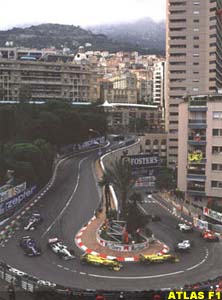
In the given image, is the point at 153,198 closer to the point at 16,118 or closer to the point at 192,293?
the point at 16,118

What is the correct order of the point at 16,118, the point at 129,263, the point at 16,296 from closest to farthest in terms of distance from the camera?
the point at 16,296, the point at 129,263, the point at 16,118

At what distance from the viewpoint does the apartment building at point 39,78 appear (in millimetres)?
131750

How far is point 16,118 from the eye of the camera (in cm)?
7825

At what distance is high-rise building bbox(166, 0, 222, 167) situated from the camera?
351ft

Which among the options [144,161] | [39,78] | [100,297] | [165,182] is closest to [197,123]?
[165,182]

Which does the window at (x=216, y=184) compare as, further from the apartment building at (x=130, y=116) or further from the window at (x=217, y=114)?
the apartment building at (x=130, y=116)

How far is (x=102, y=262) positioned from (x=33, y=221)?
38.0ft

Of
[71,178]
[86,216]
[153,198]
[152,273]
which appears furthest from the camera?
[71,178]

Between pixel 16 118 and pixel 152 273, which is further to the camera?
pixel 16 118

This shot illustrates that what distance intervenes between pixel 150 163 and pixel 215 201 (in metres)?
22.2

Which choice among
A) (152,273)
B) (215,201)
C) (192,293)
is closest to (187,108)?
(215,201)

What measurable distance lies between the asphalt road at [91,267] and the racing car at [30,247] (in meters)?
0.41

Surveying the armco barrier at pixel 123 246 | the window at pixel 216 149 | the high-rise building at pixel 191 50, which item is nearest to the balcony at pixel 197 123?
the window at pixel 216 149

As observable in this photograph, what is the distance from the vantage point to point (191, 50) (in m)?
108
